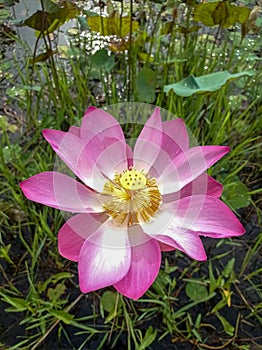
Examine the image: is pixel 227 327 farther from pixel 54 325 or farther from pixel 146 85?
pixel 146 85

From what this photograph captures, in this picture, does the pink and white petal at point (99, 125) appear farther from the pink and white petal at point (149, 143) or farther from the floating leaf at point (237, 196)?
the floating leaf at point (237, 196)

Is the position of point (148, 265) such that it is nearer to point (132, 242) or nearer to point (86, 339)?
point (132, 242)

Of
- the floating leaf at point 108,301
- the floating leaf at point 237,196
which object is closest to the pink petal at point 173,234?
the floating leaf at point 108,301

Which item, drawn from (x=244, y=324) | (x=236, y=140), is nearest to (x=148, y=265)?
(x=244, y=324)

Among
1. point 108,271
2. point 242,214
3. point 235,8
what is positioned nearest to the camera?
point 108,271

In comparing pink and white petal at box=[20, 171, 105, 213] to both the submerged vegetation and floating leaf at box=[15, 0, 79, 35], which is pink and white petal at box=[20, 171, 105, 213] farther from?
floating leaf at box=[15, 0, 79, 35]

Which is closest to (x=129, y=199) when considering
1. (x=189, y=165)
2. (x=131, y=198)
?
(x=131, y=198)
